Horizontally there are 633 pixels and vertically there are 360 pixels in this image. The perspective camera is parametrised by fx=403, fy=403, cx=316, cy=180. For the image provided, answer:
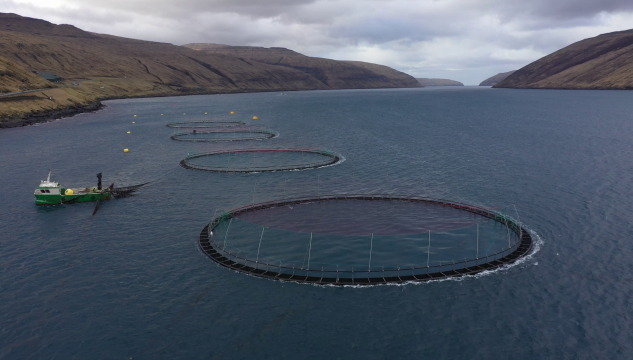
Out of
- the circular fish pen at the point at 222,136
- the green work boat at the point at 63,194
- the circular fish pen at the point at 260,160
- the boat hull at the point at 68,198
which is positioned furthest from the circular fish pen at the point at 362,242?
the circular fish pen at the point at 222,136

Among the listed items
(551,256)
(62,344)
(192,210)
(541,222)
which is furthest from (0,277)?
(541,222)

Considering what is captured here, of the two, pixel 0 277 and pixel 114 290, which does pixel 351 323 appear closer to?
pixel 114 290

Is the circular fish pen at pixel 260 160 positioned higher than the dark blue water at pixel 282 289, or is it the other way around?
the circular fish pen at pixel 260 160

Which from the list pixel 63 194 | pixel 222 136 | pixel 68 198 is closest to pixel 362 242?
pixel 68 198

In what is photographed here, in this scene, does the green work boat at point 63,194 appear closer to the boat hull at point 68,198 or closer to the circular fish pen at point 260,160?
the boat hull at point 68,198

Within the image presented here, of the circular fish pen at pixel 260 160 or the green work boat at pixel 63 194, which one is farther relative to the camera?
the circular fish pen at pixel 260 160

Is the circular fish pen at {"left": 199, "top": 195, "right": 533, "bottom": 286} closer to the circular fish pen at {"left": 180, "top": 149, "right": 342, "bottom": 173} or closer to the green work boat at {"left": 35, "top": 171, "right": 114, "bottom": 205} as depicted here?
the green work boat at {"left": 35, "top": 171, "right": 114, "bottom": 205}
